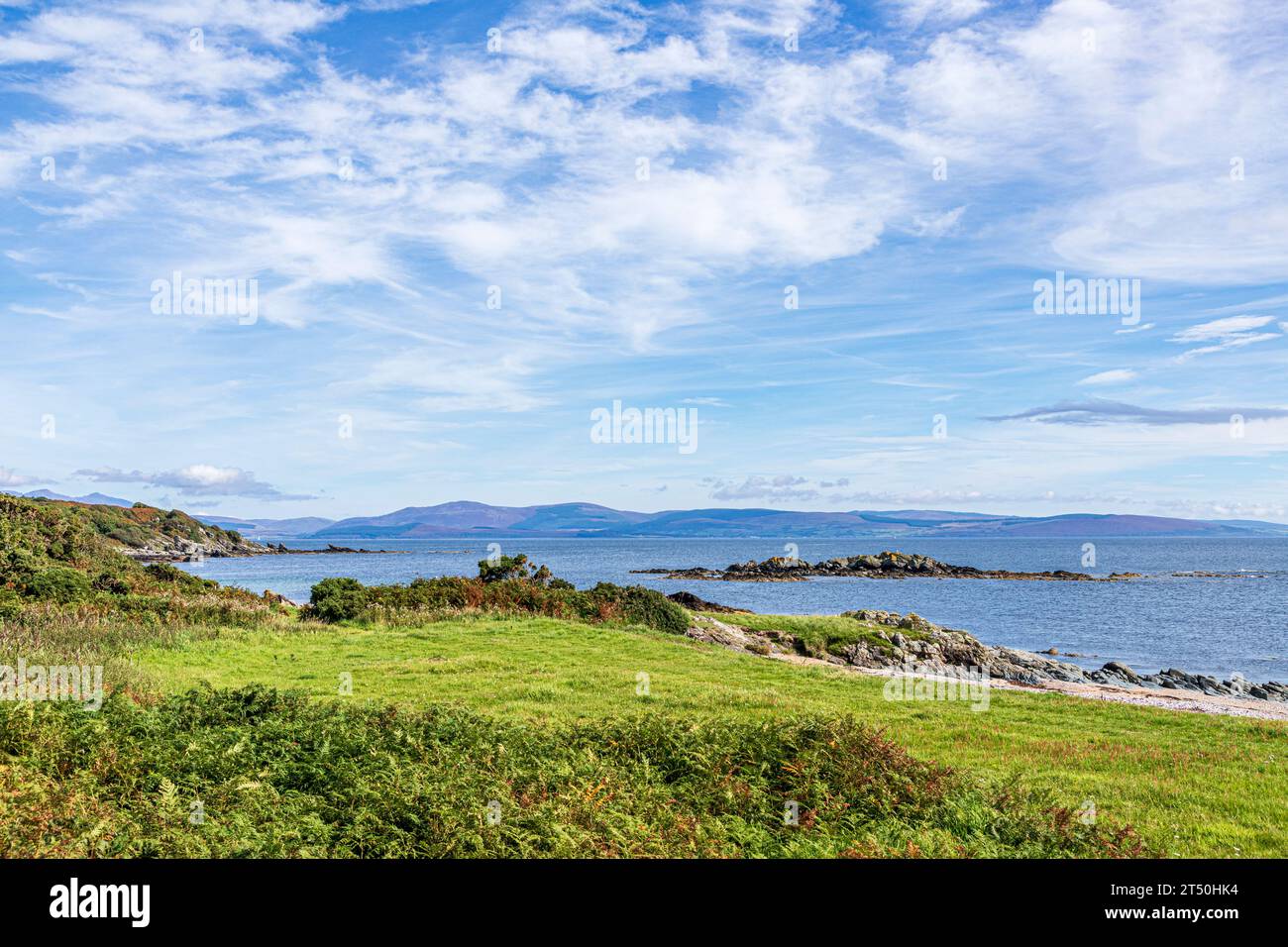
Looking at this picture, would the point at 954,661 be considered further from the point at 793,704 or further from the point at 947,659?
the point at 793,704

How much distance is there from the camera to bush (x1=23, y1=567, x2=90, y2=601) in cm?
2658

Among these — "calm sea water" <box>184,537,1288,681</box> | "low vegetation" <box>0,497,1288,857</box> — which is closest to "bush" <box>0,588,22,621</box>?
"low vegetation" <box>0,497,1288,857</box>

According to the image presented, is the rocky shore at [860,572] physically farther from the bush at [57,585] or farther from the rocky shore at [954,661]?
the bush at [57,585]

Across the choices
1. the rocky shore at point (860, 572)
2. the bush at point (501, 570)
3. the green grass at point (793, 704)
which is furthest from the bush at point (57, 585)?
the rocky shore at point (860, 572)

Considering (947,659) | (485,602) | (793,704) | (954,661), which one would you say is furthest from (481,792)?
(954,661)

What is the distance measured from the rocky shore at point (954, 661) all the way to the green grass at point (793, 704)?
23.0ft

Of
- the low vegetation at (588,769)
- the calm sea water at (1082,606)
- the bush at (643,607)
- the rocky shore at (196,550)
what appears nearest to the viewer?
the low vegetation at (588,769)

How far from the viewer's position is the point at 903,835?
7.64 m

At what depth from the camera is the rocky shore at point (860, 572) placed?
108375mm

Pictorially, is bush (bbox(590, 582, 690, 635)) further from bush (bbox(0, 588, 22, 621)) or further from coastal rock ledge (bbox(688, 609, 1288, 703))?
bush (bbox(0, 588, 22, 621))

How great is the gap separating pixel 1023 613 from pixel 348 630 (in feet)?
194

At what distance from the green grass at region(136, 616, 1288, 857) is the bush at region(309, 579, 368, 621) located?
2.45 meters
